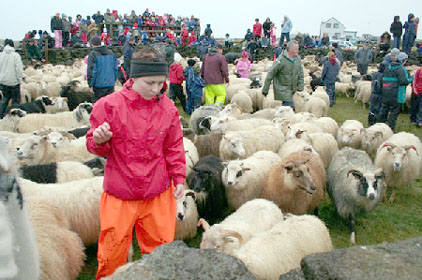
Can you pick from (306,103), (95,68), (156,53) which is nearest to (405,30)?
(306,103)

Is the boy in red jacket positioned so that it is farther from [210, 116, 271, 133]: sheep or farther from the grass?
the grass

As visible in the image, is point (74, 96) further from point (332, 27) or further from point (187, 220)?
point (332, 27)

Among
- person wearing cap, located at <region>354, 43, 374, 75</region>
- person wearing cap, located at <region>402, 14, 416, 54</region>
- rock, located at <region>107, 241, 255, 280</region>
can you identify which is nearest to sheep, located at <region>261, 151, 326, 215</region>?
rock, located at <region>107, 241, 255, 280</region>

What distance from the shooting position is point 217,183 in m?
5.00

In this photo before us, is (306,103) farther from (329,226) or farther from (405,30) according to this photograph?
(405,30)

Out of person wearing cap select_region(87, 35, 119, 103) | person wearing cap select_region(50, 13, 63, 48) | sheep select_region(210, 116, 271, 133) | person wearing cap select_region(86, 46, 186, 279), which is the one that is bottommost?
sheep select_region(210, 116, 271, 133)

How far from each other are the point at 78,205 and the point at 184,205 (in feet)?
3.94

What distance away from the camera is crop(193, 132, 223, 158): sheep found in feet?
21.9

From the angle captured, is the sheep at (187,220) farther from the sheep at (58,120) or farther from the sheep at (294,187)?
the sheep at (58,120)

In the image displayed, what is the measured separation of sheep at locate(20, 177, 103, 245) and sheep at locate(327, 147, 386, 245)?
3155 millimetres

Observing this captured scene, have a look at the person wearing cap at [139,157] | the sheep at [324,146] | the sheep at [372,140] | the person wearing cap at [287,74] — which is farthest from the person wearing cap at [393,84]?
the person wearing cap at [139,157]

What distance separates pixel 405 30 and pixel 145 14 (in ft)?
61.8

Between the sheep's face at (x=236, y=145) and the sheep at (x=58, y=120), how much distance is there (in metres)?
3.57

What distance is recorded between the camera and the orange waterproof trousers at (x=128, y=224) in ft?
7.57
